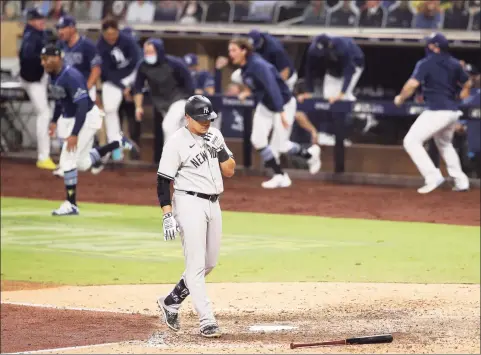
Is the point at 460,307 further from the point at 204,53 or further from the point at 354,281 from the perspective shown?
the point at 204,53

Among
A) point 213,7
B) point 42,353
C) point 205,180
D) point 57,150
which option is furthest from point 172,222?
point 213,7

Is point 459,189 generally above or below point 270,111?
below

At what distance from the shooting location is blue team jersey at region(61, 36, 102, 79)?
17.9m

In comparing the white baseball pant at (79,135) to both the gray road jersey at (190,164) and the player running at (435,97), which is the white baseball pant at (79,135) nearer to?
the player running at (435,97)

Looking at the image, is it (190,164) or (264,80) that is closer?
(190,164)

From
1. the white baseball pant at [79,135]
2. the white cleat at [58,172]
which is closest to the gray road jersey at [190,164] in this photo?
the white baseball pant at [79,135]

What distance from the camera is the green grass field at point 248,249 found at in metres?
11.2

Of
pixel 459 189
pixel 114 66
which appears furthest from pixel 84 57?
pixel 459 189

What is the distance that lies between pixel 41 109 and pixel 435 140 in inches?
236

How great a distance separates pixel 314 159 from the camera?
59.7ft

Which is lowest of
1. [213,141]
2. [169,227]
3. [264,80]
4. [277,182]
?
[277,182]


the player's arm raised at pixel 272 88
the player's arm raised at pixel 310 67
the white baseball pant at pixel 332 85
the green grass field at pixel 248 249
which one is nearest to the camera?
the green grass field at pixel 248 249

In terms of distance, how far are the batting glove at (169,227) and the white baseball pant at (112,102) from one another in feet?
34.3

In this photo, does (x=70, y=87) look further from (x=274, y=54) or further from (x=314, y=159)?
(x=314, y=159)
